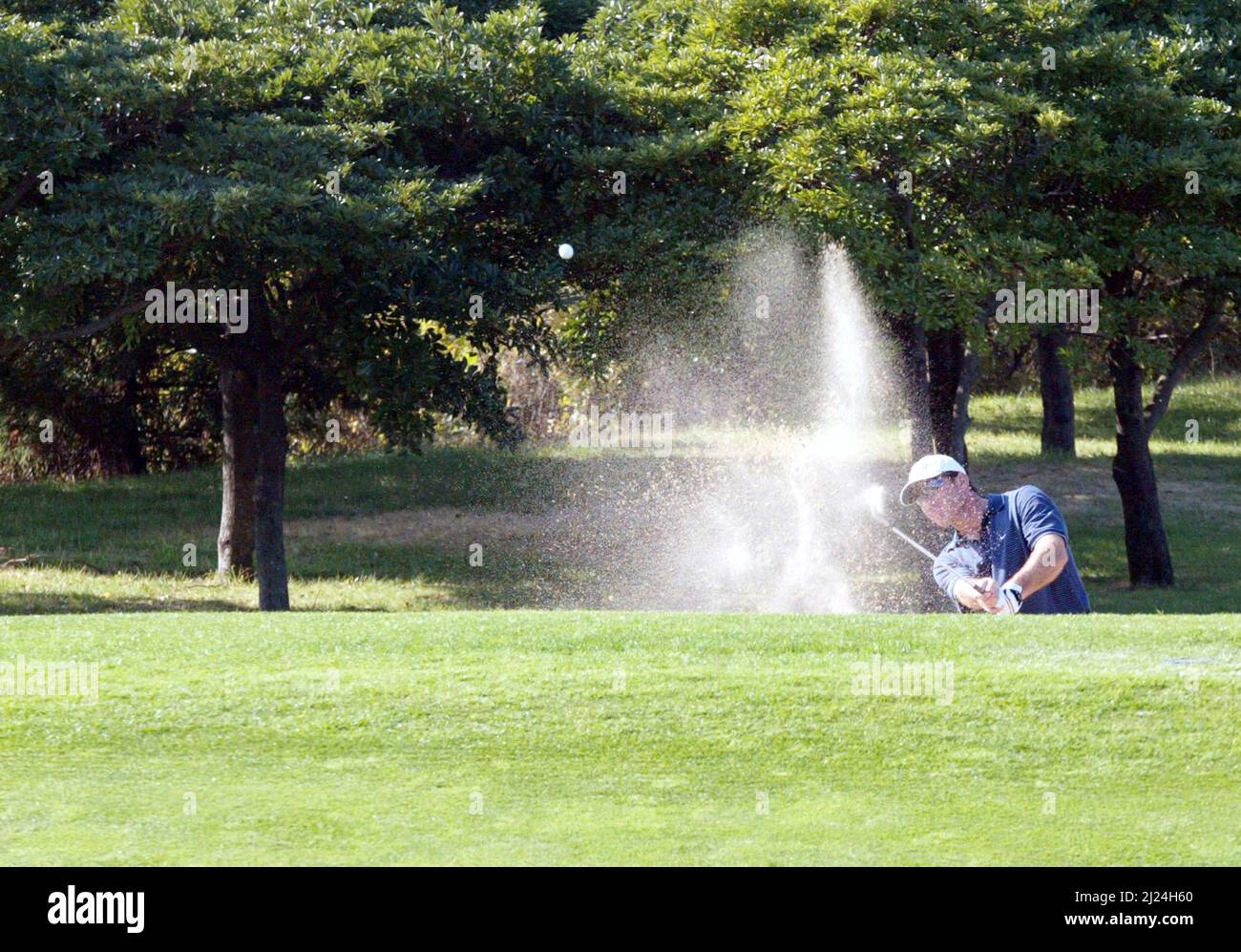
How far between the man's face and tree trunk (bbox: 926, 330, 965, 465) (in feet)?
33.3

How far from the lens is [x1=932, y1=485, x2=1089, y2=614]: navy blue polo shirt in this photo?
7641mm

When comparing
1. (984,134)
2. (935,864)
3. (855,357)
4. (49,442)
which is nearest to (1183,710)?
(935,864)

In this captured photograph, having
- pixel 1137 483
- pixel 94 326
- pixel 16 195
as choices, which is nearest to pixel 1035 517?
pixel 16 195

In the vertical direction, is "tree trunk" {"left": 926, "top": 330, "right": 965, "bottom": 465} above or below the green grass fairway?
above

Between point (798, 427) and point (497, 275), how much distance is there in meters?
4.50

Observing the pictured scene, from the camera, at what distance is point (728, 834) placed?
5.35m

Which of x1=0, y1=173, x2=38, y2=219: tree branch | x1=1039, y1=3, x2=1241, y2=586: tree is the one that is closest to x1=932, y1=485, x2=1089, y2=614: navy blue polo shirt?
x1=1039, y1=3, x2=1241, y2=586: tree

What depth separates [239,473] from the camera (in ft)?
64.3

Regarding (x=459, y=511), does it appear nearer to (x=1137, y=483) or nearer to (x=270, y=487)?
(x=270, y=487)

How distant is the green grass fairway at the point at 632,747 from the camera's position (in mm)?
5250

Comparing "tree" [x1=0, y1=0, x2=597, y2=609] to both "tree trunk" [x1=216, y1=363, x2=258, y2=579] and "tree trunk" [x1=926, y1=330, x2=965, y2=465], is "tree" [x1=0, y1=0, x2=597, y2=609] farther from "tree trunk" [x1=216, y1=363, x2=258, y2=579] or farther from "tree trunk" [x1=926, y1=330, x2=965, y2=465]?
"tree trunk" [x1=926, y1=330, x2=965, y2=465]

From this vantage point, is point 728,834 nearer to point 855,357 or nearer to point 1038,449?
point 855,357

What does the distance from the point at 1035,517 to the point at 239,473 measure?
13.7 meters

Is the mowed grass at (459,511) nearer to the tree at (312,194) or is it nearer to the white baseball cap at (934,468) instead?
the tree at (312,194)
